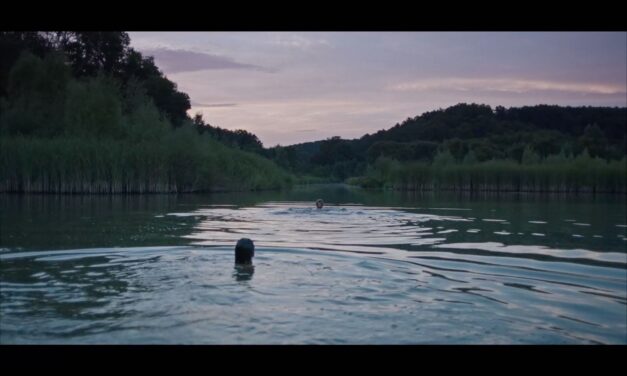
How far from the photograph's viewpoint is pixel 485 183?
36.8 m

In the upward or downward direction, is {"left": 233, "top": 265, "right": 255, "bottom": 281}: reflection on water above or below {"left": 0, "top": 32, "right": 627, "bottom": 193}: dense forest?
below

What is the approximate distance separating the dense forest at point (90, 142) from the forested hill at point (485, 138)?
15.5 meters

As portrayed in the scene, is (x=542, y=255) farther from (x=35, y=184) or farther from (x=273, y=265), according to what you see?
(x=35, y=184)

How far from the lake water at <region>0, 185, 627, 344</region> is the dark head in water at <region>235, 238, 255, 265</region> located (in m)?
0.24

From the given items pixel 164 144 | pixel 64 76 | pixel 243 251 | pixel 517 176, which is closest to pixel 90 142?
pixel 164 144

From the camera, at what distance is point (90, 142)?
29.9 m

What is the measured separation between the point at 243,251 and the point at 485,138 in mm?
39375

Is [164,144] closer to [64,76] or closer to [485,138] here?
[64,76]

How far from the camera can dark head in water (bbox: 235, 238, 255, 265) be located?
7336 mm

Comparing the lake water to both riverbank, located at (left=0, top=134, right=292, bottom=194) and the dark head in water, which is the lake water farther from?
riverbank, located at (left=0, top=134, right=292, bottom=194)

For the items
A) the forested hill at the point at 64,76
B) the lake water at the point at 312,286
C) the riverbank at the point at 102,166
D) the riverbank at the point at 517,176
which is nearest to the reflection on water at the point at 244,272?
the lake water at the point at 312,286

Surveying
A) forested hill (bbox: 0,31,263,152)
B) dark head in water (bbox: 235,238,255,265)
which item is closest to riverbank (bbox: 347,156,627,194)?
forested hill (bbox: 0,31,263,152)
